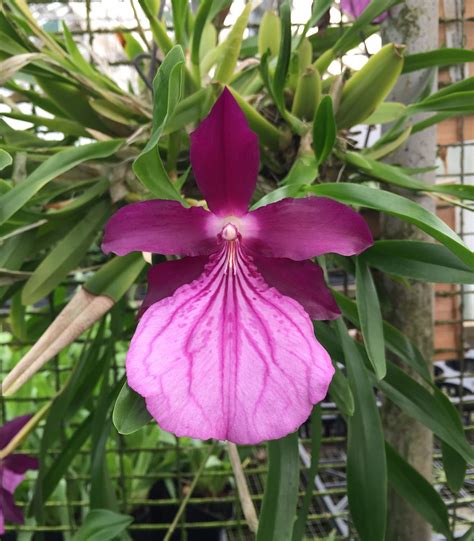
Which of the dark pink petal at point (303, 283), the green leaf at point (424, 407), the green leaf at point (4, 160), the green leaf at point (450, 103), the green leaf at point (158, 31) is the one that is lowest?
the green leaf at point (424, 407)

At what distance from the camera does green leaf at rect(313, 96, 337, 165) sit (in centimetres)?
35

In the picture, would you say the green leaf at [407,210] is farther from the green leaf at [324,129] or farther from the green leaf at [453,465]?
the green leaf at [453,465]

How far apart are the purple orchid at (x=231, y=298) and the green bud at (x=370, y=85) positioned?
0.69 feet

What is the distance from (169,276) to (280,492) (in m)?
0.21

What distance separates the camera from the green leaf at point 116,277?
0.43 metres

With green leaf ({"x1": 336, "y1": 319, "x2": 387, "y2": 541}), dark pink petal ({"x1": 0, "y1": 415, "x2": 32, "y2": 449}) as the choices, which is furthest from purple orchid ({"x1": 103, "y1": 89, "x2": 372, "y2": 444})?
dark pink petal ({"x1": 0, "y1": 415, "x2": 32, "y2": 449})

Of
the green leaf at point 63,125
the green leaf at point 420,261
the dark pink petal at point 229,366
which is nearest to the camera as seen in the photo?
the dark pink petal at point 229,366

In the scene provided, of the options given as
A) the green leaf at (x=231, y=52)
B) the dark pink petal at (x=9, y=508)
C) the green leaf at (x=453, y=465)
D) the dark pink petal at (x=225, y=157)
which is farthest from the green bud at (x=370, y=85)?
the dark pink petal at (x=9, y=508)

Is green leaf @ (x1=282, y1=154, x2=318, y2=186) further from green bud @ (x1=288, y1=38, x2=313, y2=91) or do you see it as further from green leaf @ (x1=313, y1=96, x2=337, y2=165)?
green bud @ (x1=288, y1=38, x2=313, y2=91)

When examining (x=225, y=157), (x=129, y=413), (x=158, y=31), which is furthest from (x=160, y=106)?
(x=158, y=31)

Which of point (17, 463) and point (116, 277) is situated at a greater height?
point (116, 277)

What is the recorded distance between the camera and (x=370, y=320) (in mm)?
364

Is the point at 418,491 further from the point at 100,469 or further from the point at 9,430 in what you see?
the point at 9,430

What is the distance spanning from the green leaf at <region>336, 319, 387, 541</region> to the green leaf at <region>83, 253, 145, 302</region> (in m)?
0.18
